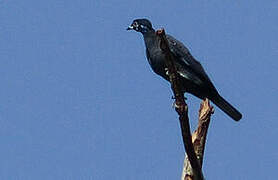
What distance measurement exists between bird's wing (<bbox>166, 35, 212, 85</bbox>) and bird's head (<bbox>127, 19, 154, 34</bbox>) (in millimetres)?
750

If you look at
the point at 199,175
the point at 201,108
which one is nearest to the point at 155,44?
the point at 201,108

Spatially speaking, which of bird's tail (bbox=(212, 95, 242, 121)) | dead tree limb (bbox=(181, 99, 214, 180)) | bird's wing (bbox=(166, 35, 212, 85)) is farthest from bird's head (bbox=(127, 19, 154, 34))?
dead tree limb (bbox=(181, 99, 214, 180))

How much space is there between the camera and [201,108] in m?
9.08

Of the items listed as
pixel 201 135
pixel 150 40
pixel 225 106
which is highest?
pixel 150 40

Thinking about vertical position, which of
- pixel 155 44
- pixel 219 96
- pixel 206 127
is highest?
pixel 155 44

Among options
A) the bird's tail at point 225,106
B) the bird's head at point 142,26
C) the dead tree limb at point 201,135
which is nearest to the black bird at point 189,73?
the bird's tail at point 225,106

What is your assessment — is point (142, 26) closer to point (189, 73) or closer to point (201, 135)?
point (189, 73)

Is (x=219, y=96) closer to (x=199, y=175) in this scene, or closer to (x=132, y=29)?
(x=132, y=29)

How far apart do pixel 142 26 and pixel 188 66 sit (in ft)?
3.92

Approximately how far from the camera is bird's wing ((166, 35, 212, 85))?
1108 cm

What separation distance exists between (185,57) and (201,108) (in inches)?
87.5

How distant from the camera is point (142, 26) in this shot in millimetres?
11945

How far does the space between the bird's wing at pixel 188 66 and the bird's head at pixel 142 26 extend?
750mm

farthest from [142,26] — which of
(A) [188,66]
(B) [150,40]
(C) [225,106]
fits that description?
(C) [225,106]
